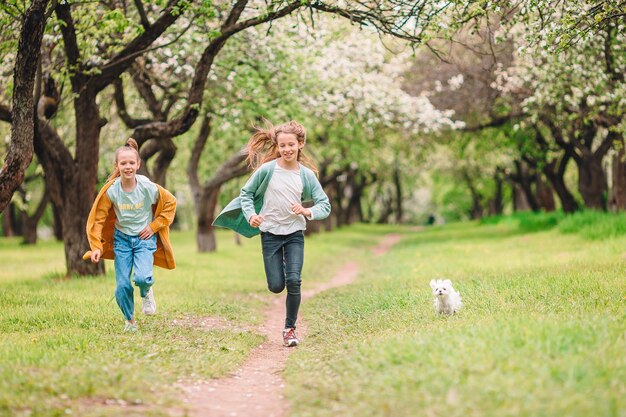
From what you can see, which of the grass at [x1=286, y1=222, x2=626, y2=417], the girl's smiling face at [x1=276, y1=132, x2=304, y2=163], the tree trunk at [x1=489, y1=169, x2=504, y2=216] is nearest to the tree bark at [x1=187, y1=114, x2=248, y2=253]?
the grass at [x1=286, y1=222, x2=626, y2=417]

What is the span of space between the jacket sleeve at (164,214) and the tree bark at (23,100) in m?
2.46

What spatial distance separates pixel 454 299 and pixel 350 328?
1369mm

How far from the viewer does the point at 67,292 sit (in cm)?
1182

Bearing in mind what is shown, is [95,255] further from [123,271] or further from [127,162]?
[127,162]

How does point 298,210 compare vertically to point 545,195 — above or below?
above

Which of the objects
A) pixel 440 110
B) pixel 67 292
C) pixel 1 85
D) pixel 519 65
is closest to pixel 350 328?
pixel 67 292

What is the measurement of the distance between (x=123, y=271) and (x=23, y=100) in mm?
3037

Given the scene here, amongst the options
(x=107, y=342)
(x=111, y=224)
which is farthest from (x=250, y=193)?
(x=107, y=342)

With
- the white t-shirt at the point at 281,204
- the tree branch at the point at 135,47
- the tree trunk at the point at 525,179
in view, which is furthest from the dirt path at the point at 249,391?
the tree trunk at the point at 525,179

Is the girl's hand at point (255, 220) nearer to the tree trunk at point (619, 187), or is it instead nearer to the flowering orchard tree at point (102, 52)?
the flowering orchard tree at point (102, 52)

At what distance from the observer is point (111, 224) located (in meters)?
8.59

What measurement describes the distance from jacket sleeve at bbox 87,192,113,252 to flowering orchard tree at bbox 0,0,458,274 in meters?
3.24

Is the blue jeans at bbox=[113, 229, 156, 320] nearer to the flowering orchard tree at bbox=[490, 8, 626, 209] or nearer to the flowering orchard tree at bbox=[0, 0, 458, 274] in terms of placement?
the flowering orchard tree at bbox=[0, 0, 458, 274]

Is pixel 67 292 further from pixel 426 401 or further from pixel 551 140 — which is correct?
pixel 551 140
